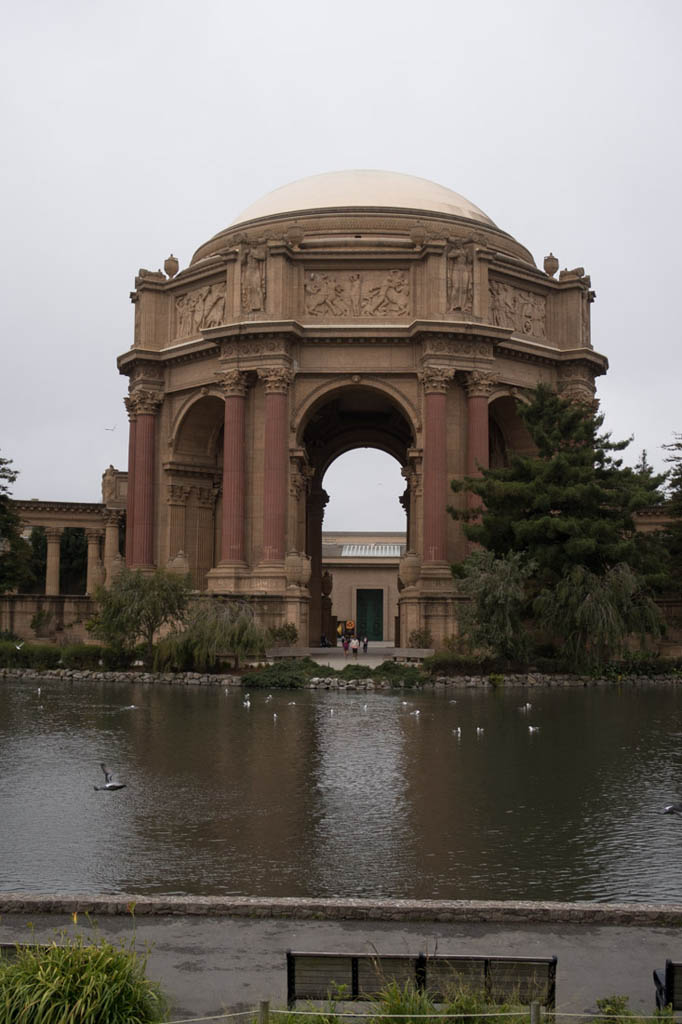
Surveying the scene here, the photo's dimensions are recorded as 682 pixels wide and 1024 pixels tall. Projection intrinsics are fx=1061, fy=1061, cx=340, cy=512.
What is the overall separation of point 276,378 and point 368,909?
32511mm

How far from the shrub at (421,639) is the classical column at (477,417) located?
6754mm

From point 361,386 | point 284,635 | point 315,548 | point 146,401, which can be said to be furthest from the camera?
point 315,548

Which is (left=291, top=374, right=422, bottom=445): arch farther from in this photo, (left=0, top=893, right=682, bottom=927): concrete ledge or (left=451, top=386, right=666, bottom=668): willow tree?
(left=0, top=893, right=682, bottom=927): concrete ledge

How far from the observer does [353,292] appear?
40.2 metres

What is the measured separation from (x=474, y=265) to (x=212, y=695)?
20.8 m

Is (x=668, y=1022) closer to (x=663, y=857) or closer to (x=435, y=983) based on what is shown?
(x=435, y=983)

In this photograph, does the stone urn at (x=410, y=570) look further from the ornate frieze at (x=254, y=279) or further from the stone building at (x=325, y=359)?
the ornate frieze at (x=254, y=279)

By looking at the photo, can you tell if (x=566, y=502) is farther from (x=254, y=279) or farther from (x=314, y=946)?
(x=314, y=946)

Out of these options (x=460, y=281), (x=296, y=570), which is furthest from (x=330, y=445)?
(x=296, y=570)

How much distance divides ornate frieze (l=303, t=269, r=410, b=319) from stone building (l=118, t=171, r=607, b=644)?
5 cm

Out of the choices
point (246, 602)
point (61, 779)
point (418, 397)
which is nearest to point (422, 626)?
point (246, 602)

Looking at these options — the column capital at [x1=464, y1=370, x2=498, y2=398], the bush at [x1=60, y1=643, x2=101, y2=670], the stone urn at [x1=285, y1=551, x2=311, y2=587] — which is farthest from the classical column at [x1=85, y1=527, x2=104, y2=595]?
the column capital at [x1=464, y1=370, x2=498, y2=398]

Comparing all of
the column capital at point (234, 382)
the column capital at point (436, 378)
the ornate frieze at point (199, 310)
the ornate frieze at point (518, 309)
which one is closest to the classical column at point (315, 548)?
the ornate frieze at point (199, 310)

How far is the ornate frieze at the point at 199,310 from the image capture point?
137ft
